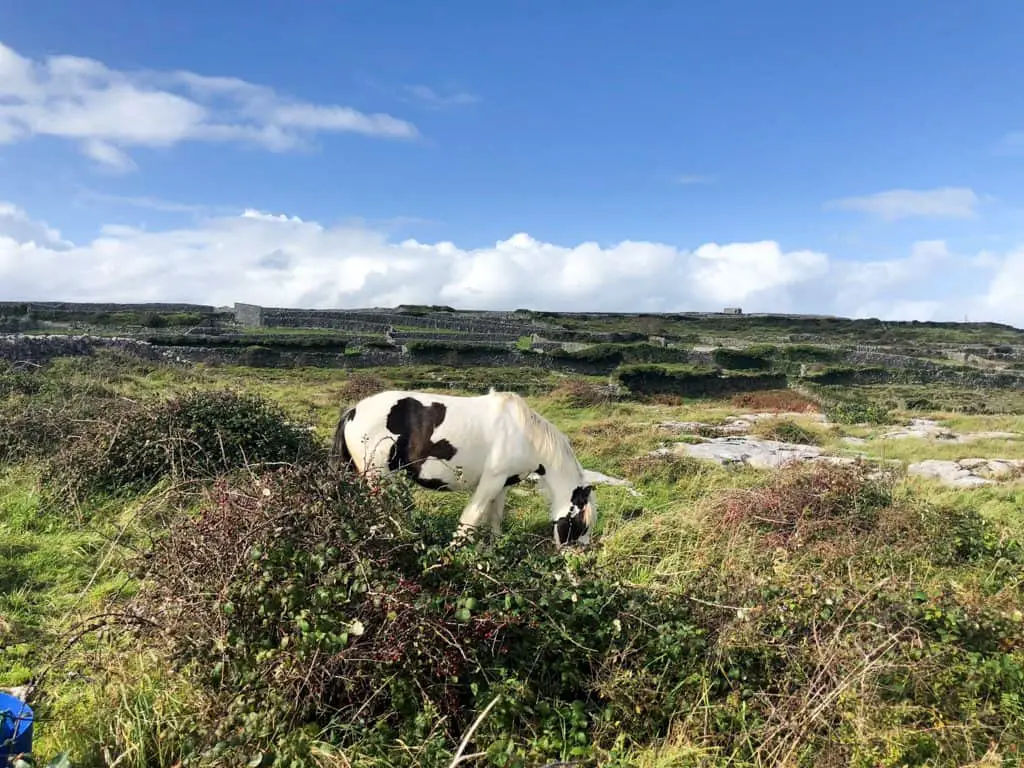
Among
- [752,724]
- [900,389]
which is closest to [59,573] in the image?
[752,724]

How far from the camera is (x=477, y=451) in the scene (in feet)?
20.0

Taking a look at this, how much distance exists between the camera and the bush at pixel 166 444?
706cm

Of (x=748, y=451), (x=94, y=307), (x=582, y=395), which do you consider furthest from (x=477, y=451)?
(x=94, y=307)

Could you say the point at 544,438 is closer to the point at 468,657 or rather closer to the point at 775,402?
the point at 468,657

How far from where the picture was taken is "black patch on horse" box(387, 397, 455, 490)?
6.07m

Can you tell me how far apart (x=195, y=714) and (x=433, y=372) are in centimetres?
2528

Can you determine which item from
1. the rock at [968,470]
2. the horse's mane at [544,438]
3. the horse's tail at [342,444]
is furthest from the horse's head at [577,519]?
the rock at [968,470]

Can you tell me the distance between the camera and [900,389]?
107 ft

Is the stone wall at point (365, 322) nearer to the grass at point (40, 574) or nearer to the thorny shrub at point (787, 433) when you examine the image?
the thorny shrub at point (787, 433)

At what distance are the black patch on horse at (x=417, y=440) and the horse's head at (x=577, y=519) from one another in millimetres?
1212

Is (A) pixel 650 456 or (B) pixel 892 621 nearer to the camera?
(B) pixel 892 621

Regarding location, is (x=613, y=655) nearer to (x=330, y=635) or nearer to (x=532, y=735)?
(x=532, y=735)

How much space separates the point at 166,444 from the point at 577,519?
4.81 meters

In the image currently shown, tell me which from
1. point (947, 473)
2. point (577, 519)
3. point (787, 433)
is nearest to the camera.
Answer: point (577, 519)
